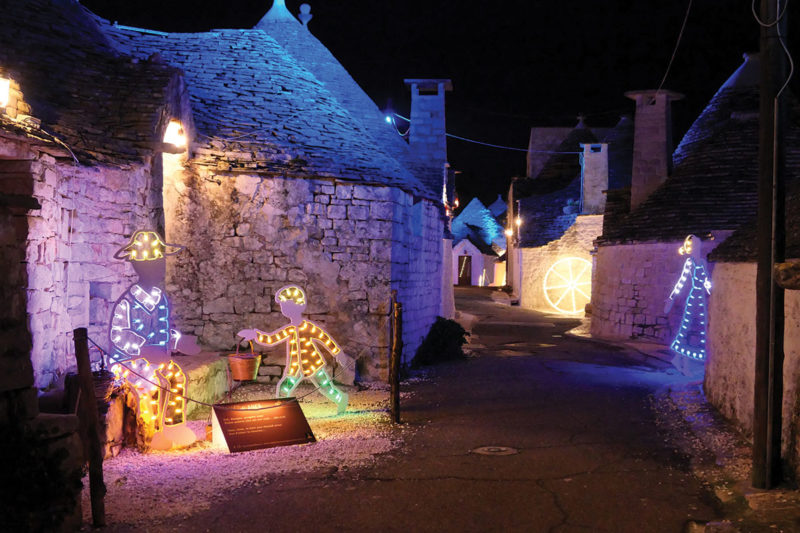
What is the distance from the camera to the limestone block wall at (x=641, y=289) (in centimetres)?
1661

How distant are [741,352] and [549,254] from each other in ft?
70.4

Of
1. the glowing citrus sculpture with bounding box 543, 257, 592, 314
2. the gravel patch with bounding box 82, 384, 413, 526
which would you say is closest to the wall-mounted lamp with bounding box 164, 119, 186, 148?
the gravel patch with bounding box 82, 384, 413, 526

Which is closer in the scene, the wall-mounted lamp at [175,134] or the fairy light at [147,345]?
the fairy light at [147,345]

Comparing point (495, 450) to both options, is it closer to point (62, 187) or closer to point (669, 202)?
point (62, 187)

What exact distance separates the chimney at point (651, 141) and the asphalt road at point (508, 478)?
387 inches

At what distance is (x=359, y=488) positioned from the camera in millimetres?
5801

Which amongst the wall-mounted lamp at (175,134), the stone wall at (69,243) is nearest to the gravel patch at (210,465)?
the stone wall at (69,243)

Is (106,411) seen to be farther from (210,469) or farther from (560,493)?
(560,493)

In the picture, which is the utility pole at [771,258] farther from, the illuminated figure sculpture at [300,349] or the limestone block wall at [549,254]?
the limestone block wall at [549,254]

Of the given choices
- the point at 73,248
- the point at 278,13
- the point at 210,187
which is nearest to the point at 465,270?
the point at 278,13

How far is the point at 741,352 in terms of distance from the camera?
762cm

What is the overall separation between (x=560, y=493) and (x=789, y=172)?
1391 centimetres

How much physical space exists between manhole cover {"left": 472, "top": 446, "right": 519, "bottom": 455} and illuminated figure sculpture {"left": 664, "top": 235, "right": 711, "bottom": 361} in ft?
17.8

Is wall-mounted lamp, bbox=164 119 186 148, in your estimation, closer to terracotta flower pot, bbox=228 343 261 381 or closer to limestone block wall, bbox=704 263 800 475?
terracotta flower pot, bbox=228 343 261 381
